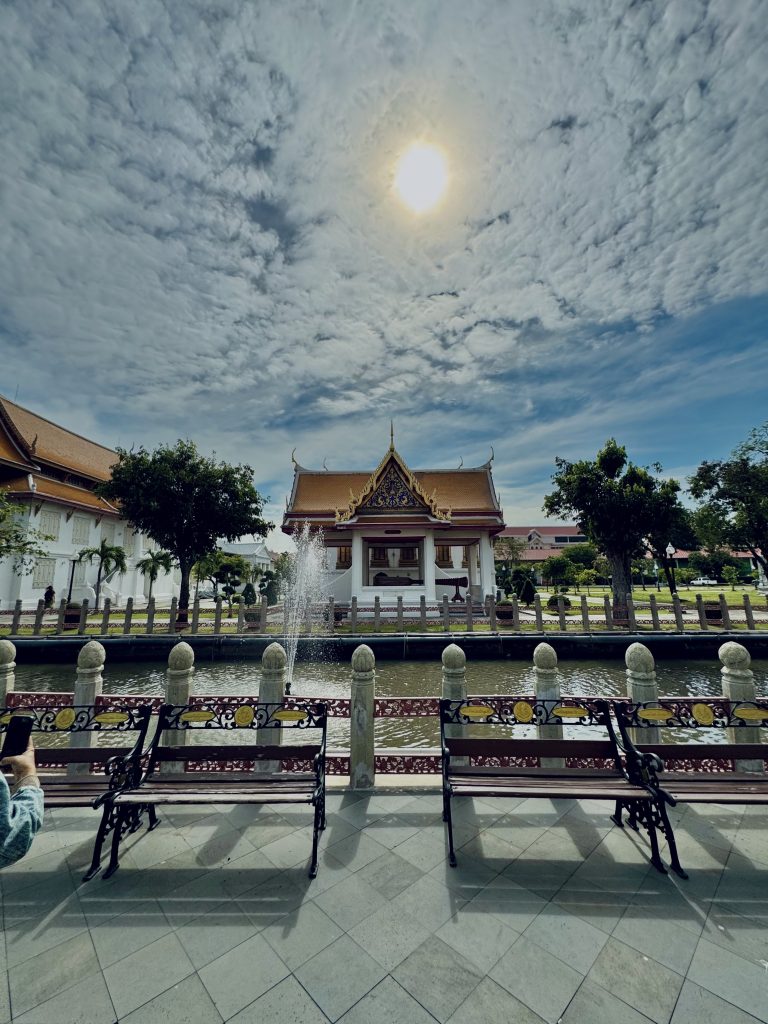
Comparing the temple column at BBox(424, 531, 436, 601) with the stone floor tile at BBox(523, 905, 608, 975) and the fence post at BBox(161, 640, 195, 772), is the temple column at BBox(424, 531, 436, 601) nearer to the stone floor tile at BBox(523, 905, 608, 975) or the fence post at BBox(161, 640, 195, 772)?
the fence post at BBox(161, 640, 195, 772)

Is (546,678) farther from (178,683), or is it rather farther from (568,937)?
(178,683)

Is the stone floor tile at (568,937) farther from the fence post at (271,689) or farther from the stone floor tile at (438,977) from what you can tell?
the fence post at (271,689)

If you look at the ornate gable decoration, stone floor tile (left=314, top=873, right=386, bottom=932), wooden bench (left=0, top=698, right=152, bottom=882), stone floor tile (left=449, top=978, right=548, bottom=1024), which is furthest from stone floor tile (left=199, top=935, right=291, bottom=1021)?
the ornate gable decoration

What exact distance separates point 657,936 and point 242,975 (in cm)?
232

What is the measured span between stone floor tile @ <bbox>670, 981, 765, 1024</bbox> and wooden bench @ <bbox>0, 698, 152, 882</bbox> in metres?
3.55

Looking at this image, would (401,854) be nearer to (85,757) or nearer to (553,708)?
(553,708)

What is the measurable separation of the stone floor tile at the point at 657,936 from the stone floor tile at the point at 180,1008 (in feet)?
7.26

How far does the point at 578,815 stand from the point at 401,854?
5.70 feet

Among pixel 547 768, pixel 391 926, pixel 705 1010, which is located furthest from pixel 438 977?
pixel 547 768

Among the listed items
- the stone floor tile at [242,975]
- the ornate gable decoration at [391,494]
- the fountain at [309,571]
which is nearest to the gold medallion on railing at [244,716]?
the stone floor tile at [242,975]

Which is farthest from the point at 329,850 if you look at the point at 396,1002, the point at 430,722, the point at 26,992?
the point at 430,722

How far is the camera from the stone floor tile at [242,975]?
7.17 feet

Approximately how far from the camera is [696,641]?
15391 mm

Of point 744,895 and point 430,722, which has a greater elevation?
point 744,895
